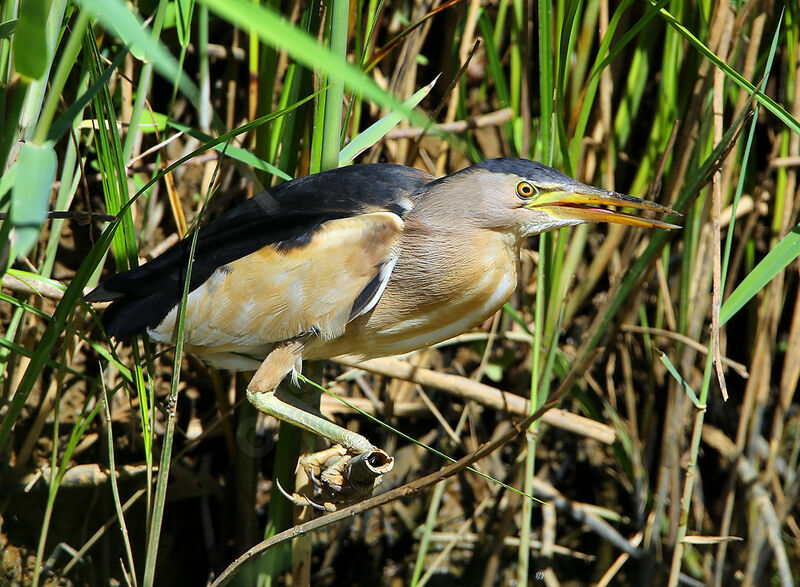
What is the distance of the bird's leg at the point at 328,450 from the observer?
118 centimetres

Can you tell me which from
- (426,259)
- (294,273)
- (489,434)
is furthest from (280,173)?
(489,434)

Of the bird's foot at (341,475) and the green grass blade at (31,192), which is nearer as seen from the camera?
the green grass blade at (31,192)

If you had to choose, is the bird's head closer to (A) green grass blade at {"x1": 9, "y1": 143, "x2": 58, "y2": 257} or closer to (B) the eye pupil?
(B) the eye pupil

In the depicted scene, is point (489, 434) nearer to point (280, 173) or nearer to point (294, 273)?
point (294, 273)

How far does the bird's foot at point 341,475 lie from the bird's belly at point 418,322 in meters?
0.20

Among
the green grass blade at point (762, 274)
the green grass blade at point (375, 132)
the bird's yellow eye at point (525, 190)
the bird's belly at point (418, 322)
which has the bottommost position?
the bird's belly at point (418, 322)

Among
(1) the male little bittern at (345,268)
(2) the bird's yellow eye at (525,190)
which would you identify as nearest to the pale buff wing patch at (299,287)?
(1) the male little bittern at (345,268)

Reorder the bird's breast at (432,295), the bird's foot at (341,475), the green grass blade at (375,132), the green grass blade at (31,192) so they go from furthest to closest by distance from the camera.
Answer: the bird's breast at (432,295) < the green grass blade at (375,132) < the bird's foot at (341,475) < the green grass blade at (31,192)

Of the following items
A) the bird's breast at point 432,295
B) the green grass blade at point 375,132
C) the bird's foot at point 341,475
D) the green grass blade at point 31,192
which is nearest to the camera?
the green grass blade at point 31,192

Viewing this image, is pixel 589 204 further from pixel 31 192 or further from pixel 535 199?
pixel 31 192

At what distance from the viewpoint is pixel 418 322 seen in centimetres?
146

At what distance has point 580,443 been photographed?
212 centimetres

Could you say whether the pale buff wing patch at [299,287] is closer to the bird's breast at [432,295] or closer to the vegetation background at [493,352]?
the bird's breast at [432,295]

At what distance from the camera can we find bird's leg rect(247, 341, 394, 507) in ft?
3.87
